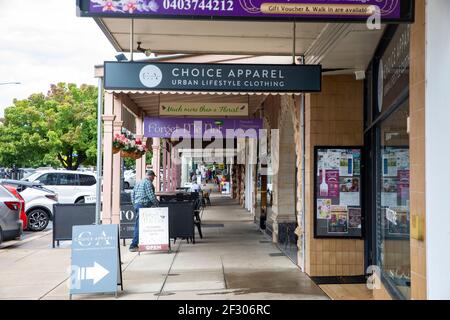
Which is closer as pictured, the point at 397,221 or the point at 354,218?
the point at 397,221

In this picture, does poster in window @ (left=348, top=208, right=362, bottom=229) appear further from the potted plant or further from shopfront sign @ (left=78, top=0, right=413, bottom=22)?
the potted plant

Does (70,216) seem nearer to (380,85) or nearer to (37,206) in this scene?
(37,206)

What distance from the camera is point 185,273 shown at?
873 cm

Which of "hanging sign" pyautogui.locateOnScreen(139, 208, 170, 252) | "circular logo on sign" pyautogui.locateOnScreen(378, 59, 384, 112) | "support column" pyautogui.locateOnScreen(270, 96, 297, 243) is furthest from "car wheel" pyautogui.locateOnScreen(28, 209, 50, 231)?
"circular logo on sign" pyautogui.locateOnScreen(378, 59, 384, 112)

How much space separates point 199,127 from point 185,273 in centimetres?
595

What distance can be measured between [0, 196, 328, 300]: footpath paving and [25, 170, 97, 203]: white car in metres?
8.44

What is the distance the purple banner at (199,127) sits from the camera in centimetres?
1380

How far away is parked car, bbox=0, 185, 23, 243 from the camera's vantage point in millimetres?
11852

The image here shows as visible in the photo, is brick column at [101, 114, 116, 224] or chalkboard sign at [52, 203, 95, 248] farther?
chalkboard sign at [52, 203, 95, 248]

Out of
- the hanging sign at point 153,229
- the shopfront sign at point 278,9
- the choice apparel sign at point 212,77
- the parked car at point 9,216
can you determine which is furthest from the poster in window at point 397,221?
the parked car at point 9,216

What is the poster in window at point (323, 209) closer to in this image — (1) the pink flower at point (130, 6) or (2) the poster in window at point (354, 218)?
(2) the poster in window at point (354, 218)

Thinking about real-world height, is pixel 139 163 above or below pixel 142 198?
above

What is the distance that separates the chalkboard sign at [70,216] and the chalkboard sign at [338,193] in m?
5.50

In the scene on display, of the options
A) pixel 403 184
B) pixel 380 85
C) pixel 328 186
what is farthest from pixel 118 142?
pixel 403 184
